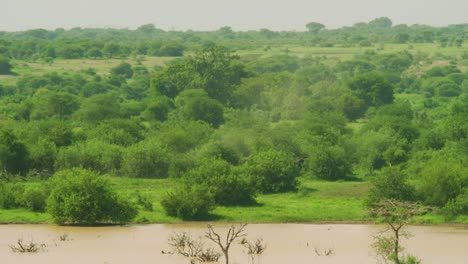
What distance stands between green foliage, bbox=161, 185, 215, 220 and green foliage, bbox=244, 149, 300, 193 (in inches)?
185

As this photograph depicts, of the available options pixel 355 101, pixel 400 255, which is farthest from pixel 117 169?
pixel 355 101

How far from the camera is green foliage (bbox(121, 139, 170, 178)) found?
166ft

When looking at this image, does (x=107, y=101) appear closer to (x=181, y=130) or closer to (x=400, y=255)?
(x=181, y=130)

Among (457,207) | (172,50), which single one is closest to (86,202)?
(457,207)

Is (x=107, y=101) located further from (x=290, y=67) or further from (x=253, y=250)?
(x=290, y=67)

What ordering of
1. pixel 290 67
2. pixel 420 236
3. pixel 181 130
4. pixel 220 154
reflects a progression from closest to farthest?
pixel 420 236, pixel 220 154, pixel 181 130, pixel 290 67

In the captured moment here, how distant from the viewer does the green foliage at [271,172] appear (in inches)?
1812

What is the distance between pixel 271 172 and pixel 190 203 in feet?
21.1

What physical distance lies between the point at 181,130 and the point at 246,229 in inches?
712

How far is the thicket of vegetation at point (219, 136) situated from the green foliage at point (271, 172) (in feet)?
0.18

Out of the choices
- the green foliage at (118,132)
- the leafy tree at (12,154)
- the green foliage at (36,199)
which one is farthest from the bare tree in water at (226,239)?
the green foliage at (118,132)

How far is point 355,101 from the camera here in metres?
74.9

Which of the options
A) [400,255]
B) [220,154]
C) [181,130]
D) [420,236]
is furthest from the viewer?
[181,130]

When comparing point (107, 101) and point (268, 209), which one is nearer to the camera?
point (268, 209)
